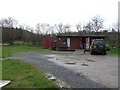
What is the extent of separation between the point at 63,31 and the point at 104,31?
11927mm

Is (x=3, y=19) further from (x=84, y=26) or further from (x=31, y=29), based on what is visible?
(x=84, y=26)

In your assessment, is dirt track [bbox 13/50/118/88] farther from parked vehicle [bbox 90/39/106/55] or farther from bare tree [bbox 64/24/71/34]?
bare tree [bbox 64/24/71/34]

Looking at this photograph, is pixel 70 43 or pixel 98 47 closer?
pixel 98 47

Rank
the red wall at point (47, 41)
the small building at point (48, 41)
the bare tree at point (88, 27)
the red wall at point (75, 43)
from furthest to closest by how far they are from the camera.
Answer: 1. the bare tree at point (88, 27)
2. the red wall at point (47, 41)
3. the small building at point (48, 41)
4. the red wall at point (75, 43)

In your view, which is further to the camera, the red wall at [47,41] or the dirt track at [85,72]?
the red wall at [47,41]

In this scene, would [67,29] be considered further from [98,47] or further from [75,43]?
[98,47]

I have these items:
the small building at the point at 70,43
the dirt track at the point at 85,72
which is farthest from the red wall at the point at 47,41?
the dirt track at the point at 85,72

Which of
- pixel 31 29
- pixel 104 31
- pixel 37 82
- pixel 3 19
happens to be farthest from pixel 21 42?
pixel 37 82

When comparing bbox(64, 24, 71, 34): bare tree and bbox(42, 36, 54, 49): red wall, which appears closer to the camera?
bbox(42, 36, 54, 49): red wall

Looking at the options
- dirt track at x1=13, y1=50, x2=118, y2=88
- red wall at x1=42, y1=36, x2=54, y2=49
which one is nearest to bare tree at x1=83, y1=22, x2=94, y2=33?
red wall at x1=42, y1=36, x2=54, y2=49

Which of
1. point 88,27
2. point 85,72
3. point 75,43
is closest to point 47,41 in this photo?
point 75,43

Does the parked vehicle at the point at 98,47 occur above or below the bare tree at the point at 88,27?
below

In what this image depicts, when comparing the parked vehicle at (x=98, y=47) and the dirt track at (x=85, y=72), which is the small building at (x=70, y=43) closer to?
the parked vehicle at (x=98, y=47)

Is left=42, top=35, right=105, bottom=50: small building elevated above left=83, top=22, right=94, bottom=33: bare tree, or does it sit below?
below
